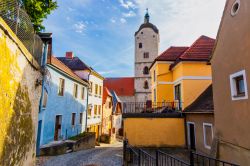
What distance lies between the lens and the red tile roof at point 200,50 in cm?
1562

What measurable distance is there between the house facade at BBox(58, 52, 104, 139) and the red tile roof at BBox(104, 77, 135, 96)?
19.5 metres

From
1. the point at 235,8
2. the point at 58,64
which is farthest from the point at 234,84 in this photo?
the point at 58,64

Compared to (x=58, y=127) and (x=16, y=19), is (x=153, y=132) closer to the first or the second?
(x=58, y=127)

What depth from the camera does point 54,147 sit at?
491 inches

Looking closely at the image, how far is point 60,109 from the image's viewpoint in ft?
53.6

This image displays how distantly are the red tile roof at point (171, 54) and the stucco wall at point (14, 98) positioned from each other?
1485 centimetres

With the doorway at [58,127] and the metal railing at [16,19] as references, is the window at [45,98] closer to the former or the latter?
the doorway at [58,127]

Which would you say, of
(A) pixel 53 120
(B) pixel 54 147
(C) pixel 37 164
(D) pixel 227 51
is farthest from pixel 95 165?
Answer: (D) pixel 227 51

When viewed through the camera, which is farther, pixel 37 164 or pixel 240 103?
pixel 37 164

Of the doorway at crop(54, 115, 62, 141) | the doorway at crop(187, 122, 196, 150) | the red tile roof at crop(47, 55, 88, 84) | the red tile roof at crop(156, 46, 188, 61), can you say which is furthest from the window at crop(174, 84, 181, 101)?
the doorway at crop(54, 115, 62, 141)

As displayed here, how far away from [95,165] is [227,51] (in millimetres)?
8835

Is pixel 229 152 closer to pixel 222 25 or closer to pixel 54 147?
pixel 222 25

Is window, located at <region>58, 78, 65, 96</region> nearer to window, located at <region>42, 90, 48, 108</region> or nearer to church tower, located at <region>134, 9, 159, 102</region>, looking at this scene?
window, located at <region>42, 90, 48, 108</region>

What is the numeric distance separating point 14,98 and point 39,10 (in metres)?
6.77
